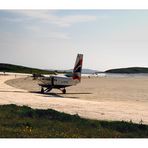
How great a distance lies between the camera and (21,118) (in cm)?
1923

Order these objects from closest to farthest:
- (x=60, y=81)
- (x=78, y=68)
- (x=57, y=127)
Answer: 1. (x=57, y=127)
2. (x=60, y=81)
3. (x=78, y=68)

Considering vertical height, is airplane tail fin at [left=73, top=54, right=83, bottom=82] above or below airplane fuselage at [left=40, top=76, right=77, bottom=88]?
above

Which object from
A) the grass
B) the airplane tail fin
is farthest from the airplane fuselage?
the grass

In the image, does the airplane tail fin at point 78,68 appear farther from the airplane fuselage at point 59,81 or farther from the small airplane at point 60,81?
the airplane fuselage at point 59,81

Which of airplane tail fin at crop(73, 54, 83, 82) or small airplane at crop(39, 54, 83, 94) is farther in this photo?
airplane tail fin at crop(73, 54, 83, 82)

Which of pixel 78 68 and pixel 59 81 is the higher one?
pixel 78 68

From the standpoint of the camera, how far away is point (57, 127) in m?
16.4

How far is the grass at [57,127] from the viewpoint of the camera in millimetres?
14555

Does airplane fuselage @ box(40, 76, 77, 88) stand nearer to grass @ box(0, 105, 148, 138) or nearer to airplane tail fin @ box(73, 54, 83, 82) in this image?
airplane tail fin @ box(73, 54, 83, 82)

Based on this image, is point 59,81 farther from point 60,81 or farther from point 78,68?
point 78,68

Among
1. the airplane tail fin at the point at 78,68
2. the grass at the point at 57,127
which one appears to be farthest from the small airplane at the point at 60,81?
the grass at the point at 57,127

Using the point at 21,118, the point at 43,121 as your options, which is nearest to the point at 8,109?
the point at 21,118

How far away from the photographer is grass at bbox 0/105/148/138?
14555mm

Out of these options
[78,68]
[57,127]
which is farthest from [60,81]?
[57,127]
